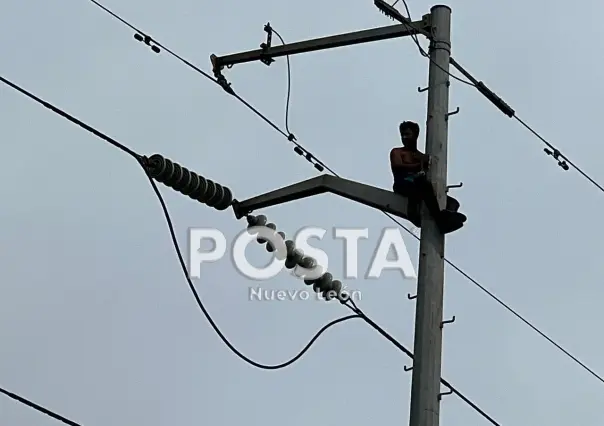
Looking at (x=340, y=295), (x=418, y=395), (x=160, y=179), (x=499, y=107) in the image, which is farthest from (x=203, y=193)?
(x=499, y=107)

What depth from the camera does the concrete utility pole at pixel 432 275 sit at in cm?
1030

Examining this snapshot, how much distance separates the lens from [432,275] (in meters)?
10.6

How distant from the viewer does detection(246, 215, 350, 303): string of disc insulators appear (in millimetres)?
11367

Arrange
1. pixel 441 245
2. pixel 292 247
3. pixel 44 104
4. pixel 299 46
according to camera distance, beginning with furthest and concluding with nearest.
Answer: pixel 299 46 < pixel 292 247 < pixel 441 245 < pixel 44 104

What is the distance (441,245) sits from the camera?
35.4 ft

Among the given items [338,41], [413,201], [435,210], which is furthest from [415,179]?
[338,41]

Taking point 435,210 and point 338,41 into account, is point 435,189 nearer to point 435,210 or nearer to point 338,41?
point 435,210

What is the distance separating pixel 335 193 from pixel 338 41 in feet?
5.32

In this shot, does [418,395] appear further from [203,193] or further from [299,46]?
[299,46]

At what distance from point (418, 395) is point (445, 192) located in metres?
1.59

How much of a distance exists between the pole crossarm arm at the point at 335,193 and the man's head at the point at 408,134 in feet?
1.39

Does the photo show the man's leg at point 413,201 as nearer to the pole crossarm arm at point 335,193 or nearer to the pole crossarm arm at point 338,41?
the pole crossarm arm at point 335,193

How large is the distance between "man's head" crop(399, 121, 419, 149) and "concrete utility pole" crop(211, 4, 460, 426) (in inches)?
5.3

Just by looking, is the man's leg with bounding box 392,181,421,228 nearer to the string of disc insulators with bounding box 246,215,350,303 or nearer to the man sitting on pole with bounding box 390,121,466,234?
the man sitting on pole with bounding box 390,121,466,234
